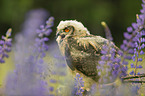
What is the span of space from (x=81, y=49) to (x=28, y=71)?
60cm

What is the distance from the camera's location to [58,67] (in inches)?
34.0

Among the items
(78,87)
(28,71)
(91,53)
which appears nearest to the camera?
(28,71)

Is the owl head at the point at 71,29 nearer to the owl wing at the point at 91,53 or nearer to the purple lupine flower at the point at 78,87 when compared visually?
the owl wing at the point at 91,53

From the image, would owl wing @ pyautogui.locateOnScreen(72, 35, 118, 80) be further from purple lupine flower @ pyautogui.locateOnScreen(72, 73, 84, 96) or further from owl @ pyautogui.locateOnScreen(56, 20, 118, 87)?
purple lupine flower @ pyautogui.locateOnScreen(72, 73, 84, 96)

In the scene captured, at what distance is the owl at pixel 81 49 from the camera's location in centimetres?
128

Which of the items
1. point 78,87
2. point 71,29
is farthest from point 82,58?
point 78,87

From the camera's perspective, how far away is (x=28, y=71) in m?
0.72

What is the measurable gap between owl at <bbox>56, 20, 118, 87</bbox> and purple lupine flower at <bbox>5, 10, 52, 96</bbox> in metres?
0.42

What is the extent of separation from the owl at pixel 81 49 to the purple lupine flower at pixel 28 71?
0.42 metres

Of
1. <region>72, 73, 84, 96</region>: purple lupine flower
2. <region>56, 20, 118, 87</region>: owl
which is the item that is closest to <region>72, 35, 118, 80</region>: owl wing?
<region>56, 20, 118, 87</region>: owl

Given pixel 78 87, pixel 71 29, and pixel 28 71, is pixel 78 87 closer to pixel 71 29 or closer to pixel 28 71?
pixel 28 71

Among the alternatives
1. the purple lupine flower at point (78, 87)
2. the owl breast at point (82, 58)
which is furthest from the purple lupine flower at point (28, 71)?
the owl breast at point (82, 58)

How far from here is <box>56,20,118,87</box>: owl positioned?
1279 millimetres

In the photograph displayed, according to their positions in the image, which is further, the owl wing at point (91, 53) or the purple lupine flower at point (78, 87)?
the owl wing at point (91, 53)
